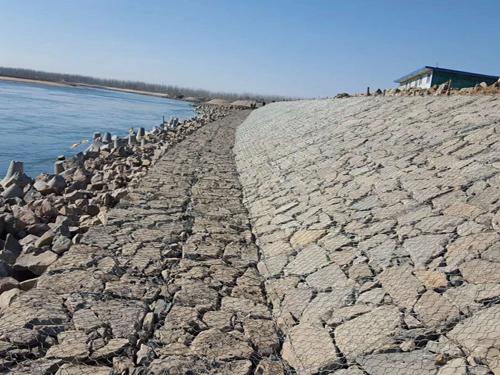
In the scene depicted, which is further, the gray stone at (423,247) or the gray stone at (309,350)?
the gray stone at (423,247)

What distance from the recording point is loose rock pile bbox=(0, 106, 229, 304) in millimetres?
5031

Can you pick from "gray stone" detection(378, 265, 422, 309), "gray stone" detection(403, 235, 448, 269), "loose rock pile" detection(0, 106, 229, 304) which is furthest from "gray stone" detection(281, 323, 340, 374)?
"loose rock pile" detection(0, 106, 229, 304)

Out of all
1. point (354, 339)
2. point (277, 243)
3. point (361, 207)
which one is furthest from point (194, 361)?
point (361, 207)

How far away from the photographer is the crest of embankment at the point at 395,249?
119 inches

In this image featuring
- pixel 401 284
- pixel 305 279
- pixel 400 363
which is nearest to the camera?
pixel 400 363

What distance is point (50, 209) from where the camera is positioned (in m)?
7.46

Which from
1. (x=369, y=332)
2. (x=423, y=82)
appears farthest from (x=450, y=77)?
(x=369, y=332)

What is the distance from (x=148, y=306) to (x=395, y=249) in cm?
221

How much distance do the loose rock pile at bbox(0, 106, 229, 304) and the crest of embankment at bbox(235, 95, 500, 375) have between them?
7.66ft

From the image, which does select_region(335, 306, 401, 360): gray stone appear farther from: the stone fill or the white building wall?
the white building wall

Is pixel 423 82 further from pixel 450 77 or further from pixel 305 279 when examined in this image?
pixel 305 279

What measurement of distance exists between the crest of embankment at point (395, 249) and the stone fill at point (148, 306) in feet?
1.09

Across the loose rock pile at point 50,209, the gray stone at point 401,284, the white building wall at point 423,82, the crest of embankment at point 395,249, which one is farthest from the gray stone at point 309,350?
the white building wall at point 423,82

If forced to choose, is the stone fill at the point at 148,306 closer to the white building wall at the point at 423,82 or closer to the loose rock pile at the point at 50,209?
the loose rock pile at the point at 50,209
